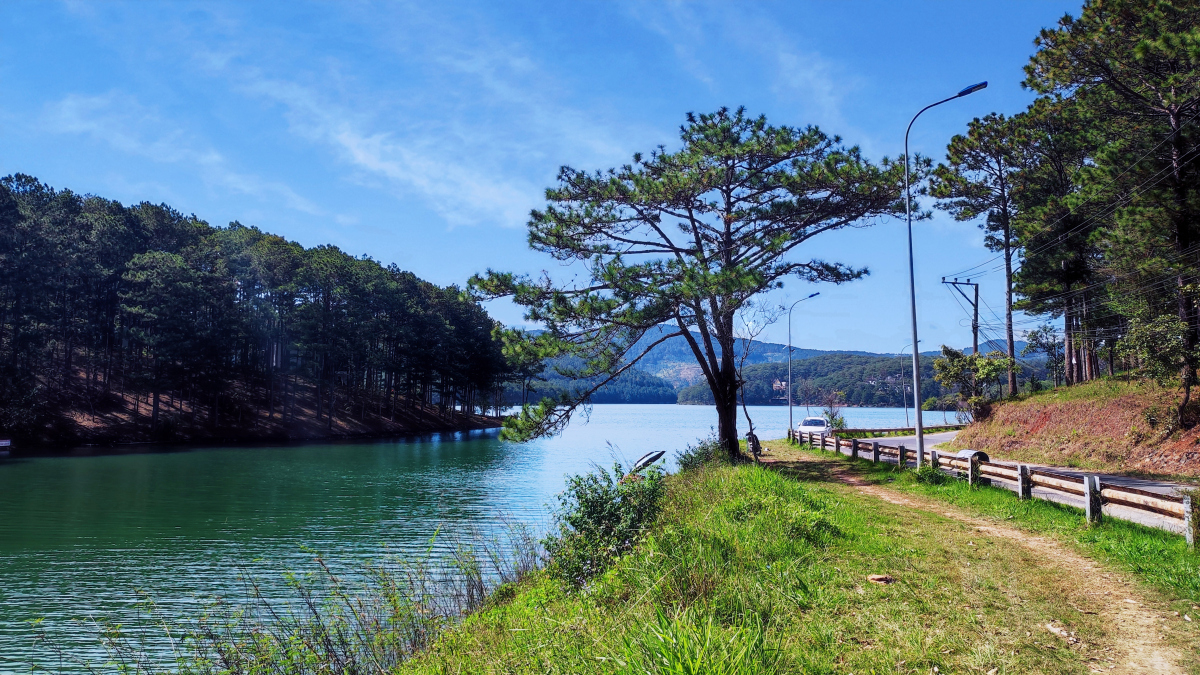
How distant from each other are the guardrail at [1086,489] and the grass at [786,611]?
2157 mm

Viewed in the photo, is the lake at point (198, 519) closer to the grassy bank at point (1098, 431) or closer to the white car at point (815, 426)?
the white car at point (815, 426)

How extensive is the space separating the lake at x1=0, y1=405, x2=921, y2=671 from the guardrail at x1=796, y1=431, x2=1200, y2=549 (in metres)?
9.30

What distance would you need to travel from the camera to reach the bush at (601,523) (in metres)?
9.57

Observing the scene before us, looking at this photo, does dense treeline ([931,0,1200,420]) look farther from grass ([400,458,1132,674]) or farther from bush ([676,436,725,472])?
A: grass ([400,458,1132,674])

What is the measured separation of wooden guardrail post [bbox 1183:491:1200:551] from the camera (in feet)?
28.5

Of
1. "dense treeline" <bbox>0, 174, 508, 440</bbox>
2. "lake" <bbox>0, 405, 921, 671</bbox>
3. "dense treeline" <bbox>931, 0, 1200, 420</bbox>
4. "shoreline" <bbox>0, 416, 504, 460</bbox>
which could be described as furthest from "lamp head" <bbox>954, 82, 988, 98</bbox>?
"dense treeline" <bbox>0, 174, 508, 440</bbox>

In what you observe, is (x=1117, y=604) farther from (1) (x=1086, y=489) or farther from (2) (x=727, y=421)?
(2) (x=727, y=421)

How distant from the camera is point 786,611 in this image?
A: 6.34 meters

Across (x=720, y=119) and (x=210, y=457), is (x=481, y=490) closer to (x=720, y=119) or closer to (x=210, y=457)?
(x=720, y=119)

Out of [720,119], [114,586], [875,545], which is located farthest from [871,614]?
[720,119]

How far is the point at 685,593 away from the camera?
22.1 ft

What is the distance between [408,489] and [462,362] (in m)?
48.7

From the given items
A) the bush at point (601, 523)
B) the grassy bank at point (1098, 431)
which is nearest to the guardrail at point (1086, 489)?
the grassy bank at point (1098, 431)

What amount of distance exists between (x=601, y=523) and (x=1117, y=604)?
256 inches
